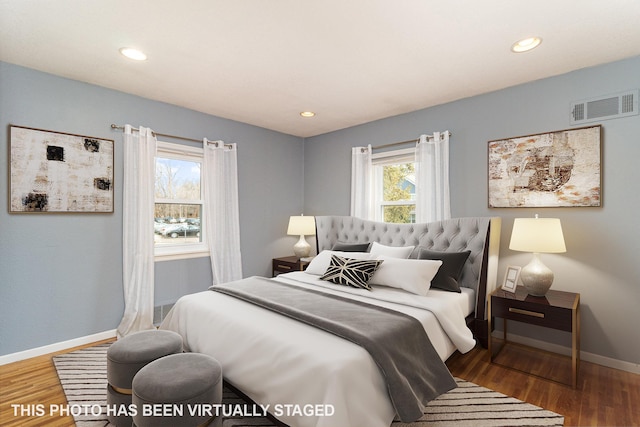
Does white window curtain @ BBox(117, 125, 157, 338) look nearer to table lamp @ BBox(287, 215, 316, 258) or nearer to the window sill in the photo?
the window sill

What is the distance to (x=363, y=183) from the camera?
4301 millimetres

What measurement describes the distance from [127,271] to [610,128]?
4.70 m

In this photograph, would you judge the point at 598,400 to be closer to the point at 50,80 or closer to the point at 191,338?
the point at 191,338

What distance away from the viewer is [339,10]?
1.96 meters

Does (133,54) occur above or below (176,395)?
above

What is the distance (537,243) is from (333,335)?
1911 mm

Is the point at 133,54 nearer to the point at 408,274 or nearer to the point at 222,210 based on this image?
the point at 222,210

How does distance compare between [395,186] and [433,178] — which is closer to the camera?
[433,178]

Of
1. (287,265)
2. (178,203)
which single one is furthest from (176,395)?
(287,265)

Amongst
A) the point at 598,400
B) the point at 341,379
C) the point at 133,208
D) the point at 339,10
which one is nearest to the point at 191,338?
the point at 341,379

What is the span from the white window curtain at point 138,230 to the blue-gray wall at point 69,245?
88 mm

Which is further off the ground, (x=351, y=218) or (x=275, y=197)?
(x=275, y=197)

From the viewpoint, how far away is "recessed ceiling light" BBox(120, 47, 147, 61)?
2426 mm

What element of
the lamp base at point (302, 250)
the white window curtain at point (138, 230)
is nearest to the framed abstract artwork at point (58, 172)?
the white window curtain at point (138, 230)
